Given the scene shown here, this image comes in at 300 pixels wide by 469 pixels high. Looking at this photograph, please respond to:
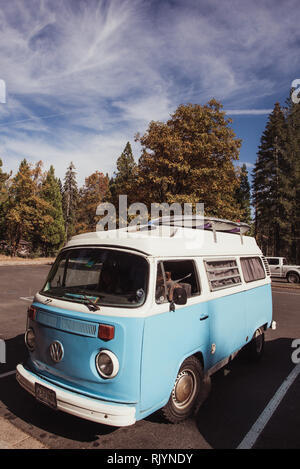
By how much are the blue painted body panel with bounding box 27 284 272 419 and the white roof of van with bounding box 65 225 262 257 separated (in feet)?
2.37

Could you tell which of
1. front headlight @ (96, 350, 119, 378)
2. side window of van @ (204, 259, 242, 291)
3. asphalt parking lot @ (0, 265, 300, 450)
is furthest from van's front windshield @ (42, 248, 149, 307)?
asphalt parking lot @ (0, 265, 300, 450)

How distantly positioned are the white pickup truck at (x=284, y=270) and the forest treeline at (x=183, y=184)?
14.9 feet

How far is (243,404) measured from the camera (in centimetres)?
425

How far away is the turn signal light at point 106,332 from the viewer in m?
3.06

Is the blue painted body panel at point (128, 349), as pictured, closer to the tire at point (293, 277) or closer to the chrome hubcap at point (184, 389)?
the chrome hubcap at point (184, 389)

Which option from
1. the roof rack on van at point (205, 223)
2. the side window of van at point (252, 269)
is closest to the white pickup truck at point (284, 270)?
the side window of van at point (252, 269)

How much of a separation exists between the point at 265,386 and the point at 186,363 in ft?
6.72

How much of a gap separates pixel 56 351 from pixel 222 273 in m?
2.70

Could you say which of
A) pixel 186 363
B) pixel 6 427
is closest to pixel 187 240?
pixel 186 363

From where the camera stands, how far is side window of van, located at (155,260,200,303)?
11.5 ft

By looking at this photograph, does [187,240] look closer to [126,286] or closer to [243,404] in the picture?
[126,286]

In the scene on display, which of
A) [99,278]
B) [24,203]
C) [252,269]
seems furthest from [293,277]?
[24,203]

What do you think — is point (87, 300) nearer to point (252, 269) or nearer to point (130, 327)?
point (130, 327)
